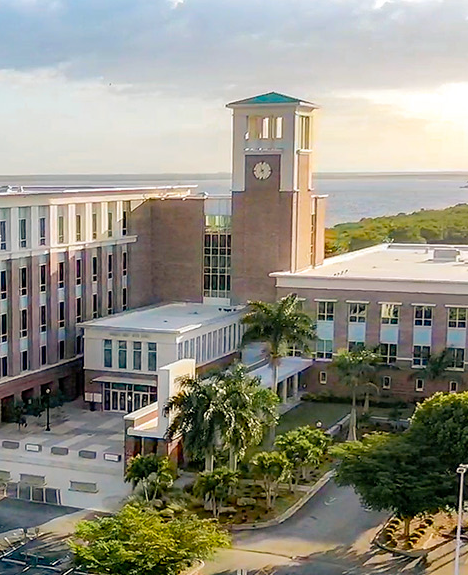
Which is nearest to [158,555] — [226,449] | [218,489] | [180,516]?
[180,516]

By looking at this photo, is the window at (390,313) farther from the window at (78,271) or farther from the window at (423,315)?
the window at (78,271)

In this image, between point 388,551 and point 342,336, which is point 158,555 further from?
point 342,336

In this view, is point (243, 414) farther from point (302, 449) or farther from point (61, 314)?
point (61, 314)

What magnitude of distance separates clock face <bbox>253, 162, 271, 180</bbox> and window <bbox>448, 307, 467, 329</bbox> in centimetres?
1312

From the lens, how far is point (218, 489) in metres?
32.0

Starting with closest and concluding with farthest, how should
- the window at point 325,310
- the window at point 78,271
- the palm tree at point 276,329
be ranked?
1. the palm tree at point 276,329
2. the window at point 78,271
3. the window at point 325,310

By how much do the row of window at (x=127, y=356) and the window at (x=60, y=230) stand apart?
19.1ft

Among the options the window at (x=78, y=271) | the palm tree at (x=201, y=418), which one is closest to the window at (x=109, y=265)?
the window at (x=78, y=271)

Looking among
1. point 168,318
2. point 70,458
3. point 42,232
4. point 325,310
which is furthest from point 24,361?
point 325,310

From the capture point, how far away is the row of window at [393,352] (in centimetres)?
4938

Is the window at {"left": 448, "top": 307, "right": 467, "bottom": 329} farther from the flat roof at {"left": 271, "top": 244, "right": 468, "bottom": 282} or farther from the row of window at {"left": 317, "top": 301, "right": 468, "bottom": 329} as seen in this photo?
the flat roof at {"left": 271, "top": 244, "right": 468, "bottom": 282}

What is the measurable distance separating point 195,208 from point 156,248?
11.3ft

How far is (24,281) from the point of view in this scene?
46.2 meters

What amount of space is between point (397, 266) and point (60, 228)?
22.5 meters
